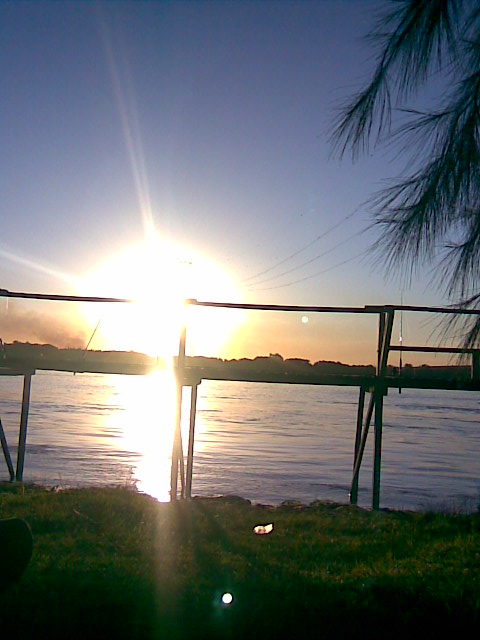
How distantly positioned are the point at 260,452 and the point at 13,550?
51.2 feet

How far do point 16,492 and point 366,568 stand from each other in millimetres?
4391

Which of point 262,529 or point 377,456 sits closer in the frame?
point 262,529

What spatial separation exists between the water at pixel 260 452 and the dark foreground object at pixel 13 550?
5567 mm

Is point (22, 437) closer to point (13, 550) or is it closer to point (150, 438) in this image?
point (13, 550)

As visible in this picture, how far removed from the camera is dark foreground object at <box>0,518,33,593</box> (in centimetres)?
464

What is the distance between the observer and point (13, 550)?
472 cm

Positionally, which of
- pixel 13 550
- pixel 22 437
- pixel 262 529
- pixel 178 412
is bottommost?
pixel 262 529

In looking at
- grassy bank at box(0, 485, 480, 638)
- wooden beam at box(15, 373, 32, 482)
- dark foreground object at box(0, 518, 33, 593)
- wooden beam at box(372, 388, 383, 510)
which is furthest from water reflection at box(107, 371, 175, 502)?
dark foreground object at box(0, 518, 33, 593)

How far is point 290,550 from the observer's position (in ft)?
20.9

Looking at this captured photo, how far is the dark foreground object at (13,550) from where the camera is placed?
183 inches

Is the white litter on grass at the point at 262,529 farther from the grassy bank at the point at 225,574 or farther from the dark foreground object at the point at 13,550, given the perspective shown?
the dark foreground object at the point at 13,550

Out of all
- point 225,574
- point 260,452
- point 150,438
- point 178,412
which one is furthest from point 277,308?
point 150,438

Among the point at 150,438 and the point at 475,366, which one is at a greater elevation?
the point at 475,366

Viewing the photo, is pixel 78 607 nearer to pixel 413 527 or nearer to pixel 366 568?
pixel 366 568
